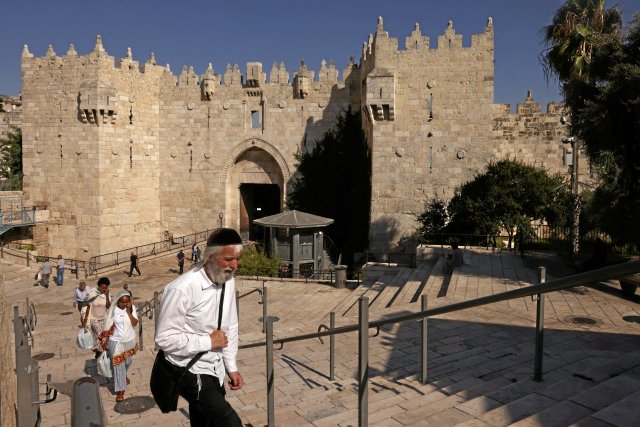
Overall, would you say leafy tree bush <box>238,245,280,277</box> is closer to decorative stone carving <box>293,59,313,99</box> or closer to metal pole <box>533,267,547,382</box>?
decorative stone carving <box>293,59,313,99</box>

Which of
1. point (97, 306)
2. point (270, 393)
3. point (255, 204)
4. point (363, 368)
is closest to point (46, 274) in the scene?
point (97, 306)

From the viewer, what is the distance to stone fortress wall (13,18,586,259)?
61.7ft

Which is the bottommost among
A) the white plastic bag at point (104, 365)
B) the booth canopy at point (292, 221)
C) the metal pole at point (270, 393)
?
the white plastic bag at point (104, 365)

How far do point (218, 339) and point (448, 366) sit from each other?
12.6 feet

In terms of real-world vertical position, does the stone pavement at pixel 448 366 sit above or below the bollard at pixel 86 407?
below

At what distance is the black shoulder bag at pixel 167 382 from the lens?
119 inches

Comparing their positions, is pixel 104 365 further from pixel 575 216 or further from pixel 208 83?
pixel 208 83

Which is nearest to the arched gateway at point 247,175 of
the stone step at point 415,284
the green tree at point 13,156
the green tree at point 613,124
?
the stone step at point 415,284

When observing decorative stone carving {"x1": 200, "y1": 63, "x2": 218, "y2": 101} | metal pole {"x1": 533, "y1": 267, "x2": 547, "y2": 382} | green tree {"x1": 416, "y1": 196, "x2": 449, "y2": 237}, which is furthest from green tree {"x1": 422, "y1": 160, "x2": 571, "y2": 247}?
decorative stone carving {"x1": 200, "y1": 63, "x2": 218, "y2": 101}

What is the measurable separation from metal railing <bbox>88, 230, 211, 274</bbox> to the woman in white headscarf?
15.0 m

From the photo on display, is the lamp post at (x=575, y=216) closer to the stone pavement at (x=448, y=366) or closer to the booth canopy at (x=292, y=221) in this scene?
the stone pavement at (x=448, y=366)

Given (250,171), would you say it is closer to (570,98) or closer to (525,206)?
(525,206)

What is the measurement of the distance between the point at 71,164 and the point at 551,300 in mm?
20527

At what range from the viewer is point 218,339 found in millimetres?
3084
